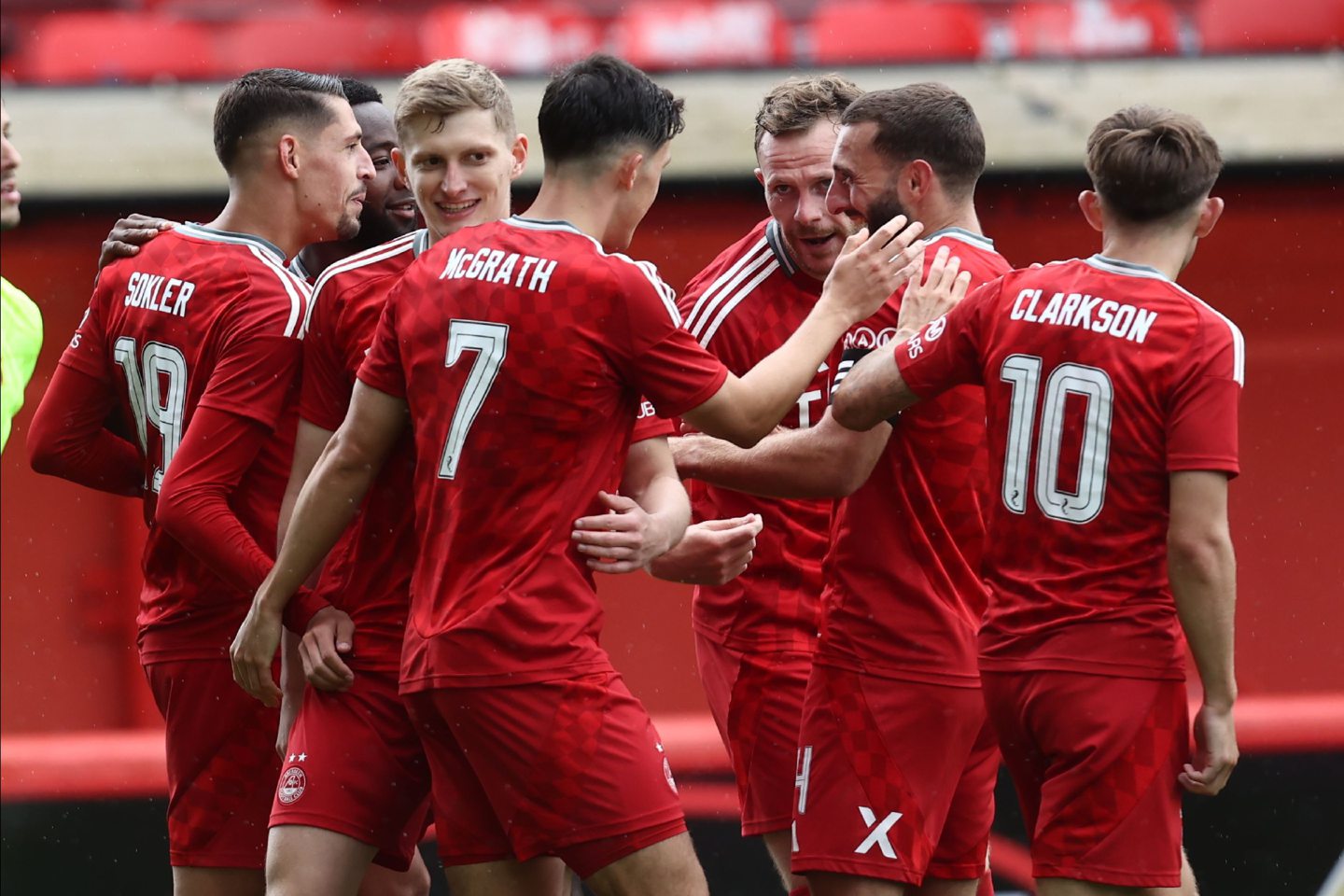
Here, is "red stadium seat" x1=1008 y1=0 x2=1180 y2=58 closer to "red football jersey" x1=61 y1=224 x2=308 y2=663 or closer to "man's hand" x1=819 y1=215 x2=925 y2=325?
"man's hand" x1=819 y1=215 x2=925 y2=325

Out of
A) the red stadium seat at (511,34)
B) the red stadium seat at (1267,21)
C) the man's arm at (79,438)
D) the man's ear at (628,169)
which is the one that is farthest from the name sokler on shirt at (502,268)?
the red stadium seat at (1267,21)

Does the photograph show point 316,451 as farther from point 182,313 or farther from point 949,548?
point 949,548

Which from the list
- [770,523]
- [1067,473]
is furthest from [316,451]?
[1067,473]

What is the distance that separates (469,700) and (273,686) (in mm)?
646

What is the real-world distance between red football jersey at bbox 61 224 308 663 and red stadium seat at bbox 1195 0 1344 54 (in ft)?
17.8

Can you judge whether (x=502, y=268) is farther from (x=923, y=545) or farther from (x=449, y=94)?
(x=923, y=545)

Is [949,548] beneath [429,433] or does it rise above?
beneath

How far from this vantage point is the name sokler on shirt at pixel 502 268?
3035 millimetres

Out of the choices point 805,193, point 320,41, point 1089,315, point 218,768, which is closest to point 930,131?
point 805,193

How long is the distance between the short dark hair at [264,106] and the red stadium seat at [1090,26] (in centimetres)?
437

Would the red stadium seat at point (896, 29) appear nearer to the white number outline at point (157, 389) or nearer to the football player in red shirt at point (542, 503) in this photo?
the white number outline at point (157, 389)

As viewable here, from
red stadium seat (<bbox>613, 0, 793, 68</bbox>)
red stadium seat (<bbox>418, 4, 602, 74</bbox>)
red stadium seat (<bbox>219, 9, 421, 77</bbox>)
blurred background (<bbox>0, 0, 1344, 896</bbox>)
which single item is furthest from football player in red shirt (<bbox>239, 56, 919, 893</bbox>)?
red stadium seat (<bbox>219, 9, 421, 77</bbox>)

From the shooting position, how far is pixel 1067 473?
3.13 m

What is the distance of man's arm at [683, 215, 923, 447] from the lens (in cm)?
320
